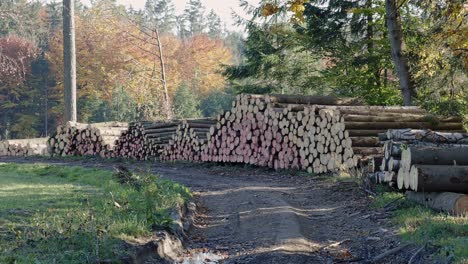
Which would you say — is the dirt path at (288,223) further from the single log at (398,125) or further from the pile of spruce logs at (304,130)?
the single log at (398,125)

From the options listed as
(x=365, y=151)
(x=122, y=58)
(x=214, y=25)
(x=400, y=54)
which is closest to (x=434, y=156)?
(x=365, y=151)

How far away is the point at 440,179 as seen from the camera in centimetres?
879

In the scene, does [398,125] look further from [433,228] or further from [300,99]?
[433,228]

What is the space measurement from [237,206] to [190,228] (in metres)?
1.79

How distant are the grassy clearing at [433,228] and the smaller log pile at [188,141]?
10.8m

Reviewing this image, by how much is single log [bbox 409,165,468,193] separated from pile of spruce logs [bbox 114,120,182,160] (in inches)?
527

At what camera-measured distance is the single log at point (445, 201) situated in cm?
827

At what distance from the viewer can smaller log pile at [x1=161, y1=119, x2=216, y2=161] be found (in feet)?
64.8

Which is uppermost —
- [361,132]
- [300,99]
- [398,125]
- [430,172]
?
[300,99]

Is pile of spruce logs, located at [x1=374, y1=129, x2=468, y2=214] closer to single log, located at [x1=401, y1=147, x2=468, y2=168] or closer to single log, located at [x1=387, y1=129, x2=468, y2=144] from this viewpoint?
single log, located at [x1=401, y1=147, x2=468, y2=168]

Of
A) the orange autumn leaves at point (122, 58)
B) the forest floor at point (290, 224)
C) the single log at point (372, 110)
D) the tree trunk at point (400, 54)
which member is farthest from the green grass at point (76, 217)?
the orange autumn leaves at point (122, 58)

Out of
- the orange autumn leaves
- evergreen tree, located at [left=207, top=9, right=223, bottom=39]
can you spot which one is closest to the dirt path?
the orange autumn leaves

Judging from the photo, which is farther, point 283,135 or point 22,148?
point 22,148

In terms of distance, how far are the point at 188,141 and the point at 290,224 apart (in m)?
12.3
